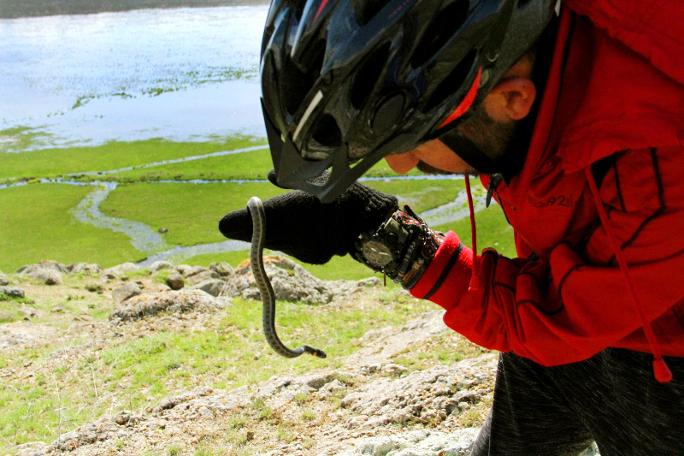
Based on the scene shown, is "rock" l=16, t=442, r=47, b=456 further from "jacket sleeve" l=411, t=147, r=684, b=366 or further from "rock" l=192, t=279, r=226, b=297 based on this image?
"rock" l=192, t=279, r=226, b=297

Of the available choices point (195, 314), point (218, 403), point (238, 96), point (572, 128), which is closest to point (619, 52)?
point (572, 128)

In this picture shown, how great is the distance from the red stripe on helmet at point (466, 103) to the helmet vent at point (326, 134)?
1.11 ft

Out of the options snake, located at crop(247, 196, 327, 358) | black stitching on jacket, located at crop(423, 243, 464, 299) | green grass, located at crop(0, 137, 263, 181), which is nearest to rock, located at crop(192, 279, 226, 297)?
snake, located at crop(247, 196, 327, 358)

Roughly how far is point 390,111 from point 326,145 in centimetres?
26

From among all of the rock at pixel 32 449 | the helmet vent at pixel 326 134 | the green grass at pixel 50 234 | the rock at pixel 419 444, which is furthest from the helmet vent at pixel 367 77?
the green grass at pixel 50 234

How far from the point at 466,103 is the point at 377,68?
0.96 ft

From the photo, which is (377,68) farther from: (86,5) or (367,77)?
(86,5)

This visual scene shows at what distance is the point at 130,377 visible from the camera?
866 centimetres

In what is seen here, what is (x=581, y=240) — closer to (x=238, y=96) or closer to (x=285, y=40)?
(x=285, y=40)

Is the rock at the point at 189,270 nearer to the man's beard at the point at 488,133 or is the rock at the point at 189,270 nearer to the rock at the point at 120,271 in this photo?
the rock at the point at 120,271

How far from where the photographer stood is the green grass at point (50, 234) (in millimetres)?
23031

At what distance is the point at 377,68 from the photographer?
201 centimetres

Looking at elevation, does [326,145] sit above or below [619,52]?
below

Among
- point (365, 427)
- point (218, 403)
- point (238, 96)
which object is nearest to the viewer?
point (365, 427)
